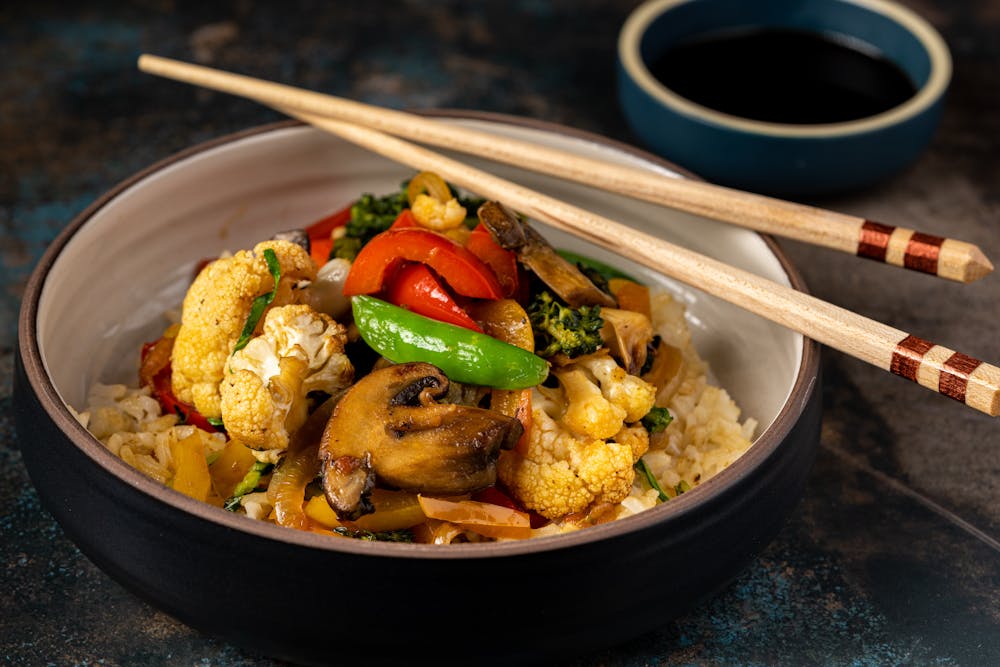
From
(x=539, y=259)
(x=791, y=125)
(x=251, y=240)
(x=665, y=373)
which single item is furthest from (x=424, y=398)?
(x=791, y=125)

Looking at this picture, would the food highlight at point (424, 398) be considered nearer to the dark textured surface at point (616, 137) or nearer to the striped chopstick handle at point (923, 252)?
the dark textured surface at point (616, 137)

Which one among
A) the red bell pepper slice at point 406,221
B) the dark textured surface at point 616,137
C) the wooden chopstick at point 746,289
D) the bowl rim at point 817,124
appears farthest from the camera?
the bowl rim at point 817,124

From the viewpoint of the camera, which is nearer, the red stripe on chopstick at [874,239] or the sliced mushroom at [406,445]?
the sliced mushroom at [406,445]

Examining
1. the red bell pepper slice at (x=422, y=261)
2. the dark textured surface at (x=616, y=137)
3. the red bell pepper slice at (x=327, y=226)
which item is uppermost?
the red bell pepper slice at (x=422, y=261)

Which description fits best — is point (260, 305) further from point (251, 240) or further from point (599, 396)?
point (251, 240)

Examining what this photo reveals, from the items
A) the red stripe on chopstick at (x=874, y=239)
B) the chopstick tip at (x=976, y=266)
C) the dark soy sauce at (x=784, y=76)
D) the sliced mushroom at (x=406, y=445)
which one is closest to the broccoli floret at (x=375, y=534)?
the sliced mushroom at (x=406, y=445)

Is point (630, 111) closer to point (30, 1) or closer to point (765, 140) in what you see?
point (765, 140)
